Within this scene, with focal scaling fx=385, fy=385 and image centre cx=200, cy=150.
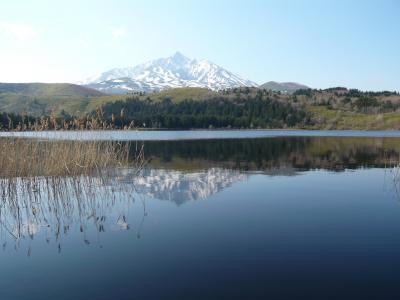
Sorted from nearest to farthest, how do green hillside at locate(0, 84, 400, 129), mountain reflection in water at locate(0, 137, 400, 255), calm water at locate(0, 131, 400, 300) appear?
calm water at locate(0, 131, 400, 300)
mountain reflection in water at locate(0, 137, 400, 255)
green hillside at locate(0, 84, 400, 129)

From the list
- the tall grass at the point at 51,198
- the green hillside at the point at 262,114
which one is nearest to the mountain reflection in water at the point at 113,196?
the tall grass at the point at 51,198

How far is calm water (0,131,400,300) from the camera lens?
9102 millimetres

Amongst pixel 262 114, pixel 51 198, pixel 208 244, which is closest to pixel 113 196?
pixel 51 198

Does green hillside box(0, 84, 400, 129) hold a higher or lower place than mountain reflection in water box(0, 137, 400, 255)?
higher

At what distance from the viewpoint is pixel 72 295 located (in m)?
8.70

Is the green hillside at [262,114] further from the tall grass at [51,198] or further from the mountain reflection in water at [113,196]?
the tall grass at [51,198]

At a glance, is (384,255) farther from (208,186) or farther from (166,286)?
(208,186)

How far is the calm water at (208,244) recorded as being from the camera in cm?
910

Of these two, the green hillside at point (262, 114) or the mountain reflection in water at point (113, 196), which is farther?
the green hillside at point (262, 114)

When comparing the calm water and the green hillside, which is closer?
A: the calm water

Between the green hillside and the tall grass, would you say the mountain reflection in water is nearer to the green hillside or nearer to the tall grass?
the tall grass

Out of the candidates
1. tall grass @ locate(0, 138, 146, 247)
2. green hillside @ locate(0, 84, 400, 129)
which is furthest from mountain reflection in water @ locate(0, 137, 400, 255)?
green hillside @ locate(0, 84, 400, 129)

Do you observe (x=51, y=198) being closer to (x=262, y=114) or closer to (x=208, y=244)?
(x=208, y=244)

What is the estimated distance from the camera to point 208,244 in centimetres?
1217
